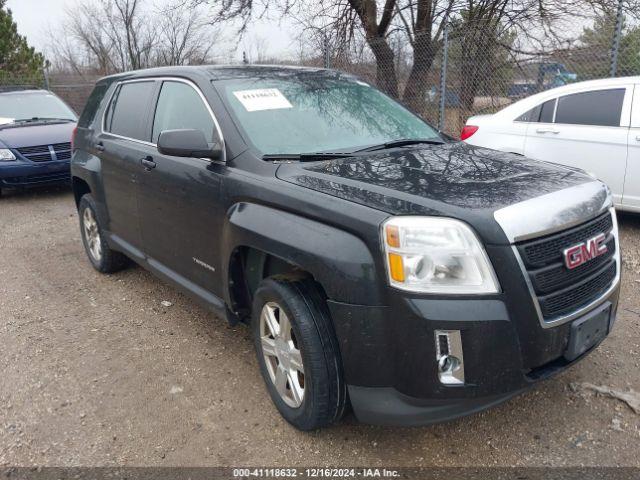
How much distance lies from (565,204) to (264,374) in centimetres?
175

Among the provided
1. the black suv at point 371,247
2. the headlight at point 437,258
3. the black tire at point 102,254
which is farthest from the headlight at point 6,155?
the headlight at point 437,258

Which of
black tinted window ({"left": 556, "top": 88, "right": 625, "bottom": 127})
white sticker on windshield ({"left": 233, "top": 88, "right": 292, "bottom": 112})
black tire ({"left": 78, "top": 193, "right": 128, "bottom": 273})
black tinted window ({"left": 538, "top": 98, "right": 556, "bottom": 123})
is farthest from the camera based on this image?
black tinted window ({"left": 538, "top": 98, "right": 556, "bottom": 123})

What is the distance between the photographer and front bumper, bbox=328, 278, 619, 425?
2170 millimetres

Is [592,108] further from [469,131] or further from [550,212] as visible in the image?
[550,212]

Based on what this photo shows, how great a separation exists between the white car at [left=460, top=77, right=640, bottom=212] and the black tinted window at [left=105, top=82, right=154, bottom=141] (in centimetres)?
411

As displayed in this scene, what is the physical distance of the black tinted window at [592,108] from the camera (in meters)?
5.68

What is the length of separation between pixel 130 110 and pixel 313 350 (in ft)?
9.40

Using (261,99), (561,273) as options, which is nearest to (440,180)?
(561,273)

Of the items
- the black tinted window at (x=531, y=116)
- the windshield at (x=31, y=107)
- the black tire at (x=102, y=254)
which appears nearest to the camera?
the black tire at (x=102, y=254)

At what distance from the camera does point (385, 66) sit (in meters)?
11.4

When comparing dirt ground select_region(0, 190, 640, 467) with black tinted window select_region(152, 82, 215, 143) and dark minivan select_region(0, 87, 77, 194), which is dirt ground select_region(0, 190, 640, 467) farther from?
dark minivan select_region(0, 87, 77, 194)

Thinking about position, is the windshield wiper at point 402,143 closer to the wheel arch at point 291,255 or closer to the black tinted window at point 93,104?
the wheel arch at point 291,255

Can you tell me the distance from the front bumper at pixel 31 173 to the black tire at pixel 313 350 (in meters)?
7.16

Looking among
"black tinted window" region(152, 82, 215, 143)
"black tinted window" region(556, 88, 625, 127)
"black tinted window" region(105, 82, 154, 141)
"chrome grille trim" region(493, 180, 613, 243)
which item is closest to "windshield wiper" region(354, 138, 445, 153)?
"black tinted window" region(152, 82, 215, 143)
